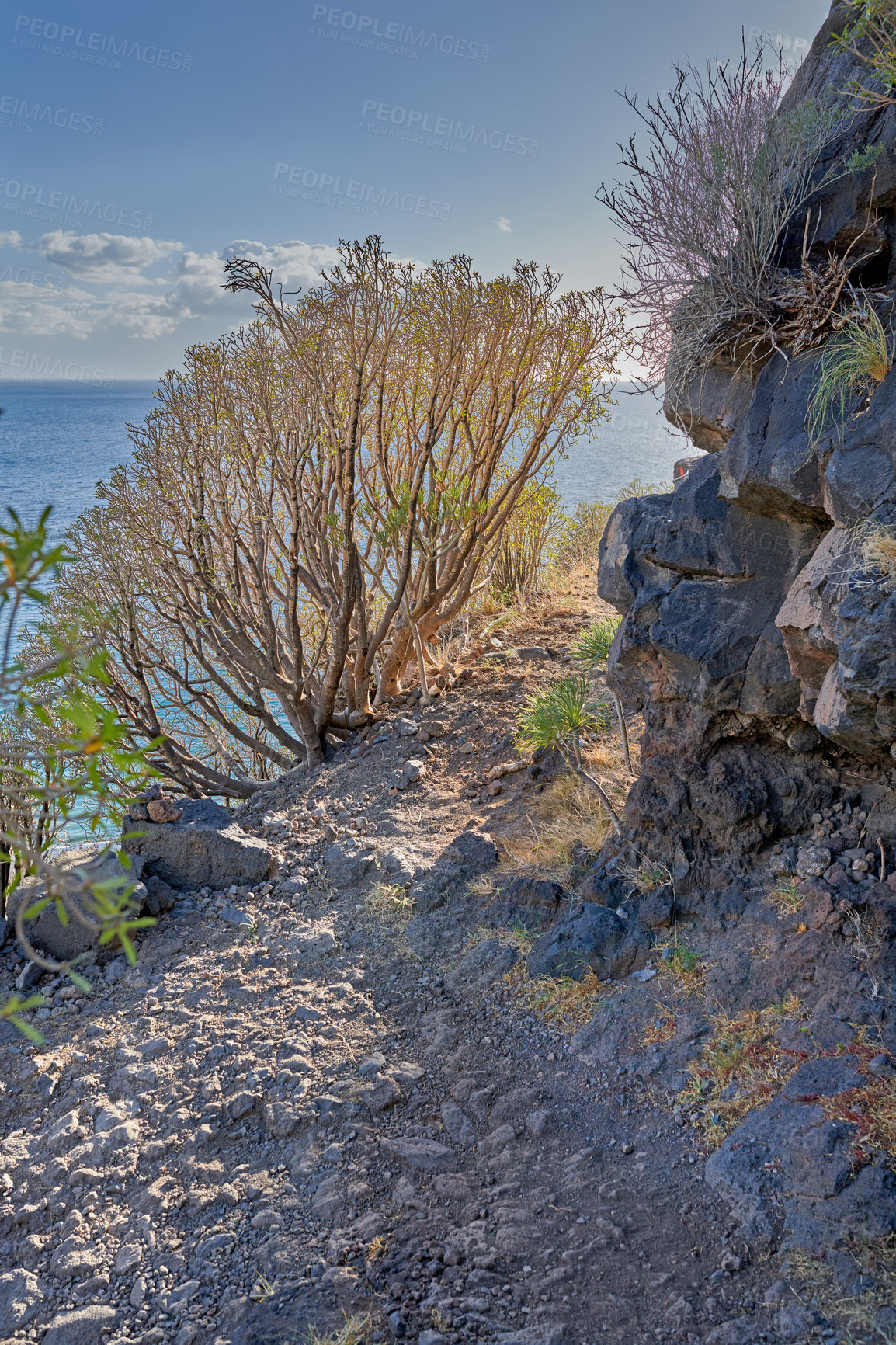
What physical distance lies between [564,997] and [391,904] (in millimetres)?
1294

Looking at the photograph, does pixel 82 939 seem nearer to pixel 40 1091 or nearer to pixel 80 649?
pixel 40 1091

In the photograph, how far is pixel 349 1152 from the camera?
3.08m

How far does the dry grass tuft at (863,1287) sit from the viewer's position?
82.6 inches

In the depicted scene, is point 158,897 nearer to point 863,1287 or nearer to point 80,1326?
point 80,1326

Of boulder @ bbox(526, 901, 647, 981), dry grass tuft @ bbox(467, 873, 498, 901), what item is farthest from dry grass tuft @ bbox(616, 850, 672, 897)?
dry grass tuft @ bbox(467, 873, 498, 901)

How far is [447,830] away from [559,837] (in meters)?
0.98

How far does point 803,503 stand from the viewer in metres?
3.26

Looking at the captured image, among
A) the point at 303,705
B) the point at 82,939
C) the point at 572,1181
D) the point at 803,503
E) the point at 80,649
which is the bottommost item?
the point at 572,1181

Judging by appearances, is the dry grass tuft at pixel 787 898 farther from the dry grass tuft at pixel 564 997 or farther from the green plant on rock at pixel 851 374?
the green plant on rock at pixel 851 374

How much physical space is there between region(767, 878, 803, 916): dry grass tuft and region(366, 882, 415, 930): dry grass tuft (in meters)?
1.99

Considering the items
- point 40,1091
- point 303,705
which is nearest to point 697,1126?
point 40,1091

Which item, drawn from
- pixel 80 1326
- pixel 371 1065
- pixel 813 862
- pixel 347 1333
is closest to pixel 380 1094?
pixel 371 1065

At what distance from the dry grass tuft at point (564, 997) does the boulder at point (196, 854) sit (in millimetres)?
2006

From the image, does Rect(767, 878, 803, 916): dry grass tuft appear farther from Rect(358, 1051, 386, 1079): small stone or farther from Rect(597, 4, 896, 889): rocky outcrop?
Rect(358, 1051, 386, 1079): small stone
